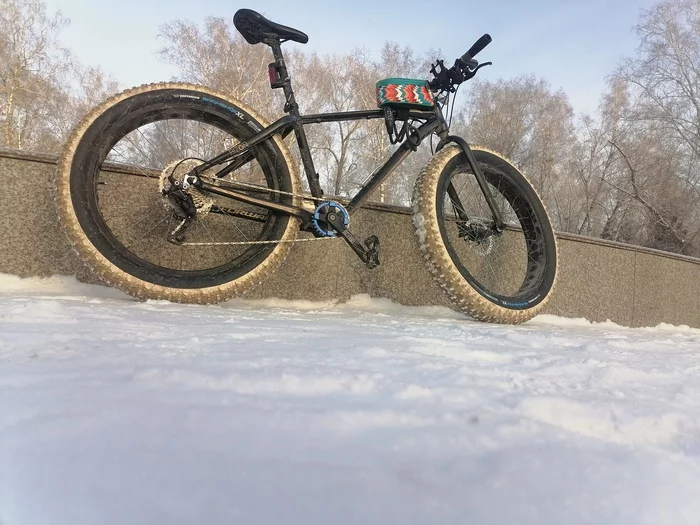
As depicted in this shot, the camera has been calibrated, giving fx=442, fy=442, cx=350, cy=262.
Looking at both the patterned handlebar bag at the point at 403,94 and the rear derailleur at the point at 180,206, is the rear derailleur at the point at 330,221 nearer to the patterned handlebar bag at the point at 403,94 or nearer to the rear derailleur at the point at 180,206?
the rear derailleur at the point at 180,206


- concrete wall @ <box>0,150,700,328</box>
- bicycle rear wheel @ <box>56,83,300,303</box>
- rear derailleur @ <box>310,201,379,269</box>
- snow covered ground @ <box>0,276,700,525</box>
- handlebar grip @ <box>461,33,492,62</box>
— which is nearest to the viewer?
snow covered ground @ <box>0,276,700,525</box>

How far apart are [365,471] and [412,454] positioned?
98mm

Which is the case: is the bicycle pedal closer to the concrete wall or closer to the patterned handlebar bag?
the concrete wall

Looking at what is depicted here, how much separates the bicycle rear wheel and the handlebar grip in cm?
146

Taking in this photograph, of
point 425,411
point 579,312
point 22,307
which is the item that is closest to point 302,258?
point 22,307

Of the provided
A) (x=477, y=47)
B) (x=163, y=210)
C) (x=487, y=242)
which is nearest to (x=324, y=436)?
(x=163, y=210)

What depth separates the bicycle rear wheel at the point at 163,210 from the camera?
2.27 metres

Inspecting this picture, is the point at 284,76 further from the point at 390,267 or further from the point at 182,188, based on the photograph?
the point at 390,267

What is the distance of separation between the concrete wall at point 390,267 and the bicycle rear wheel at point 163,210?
0.34 metres

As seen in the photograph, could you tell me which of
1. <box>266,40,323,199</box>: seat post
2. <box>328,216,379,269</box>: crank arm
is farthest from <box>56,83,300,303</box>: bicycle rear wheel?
<box>328,216,379,269</box>: crank arm

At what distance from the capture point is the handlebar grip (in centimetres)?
304

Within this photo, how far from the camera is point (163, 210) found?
2.80 meters

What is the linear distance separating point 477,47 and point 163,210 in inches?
93.9

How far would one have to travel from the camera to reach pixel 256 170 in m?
4.70
